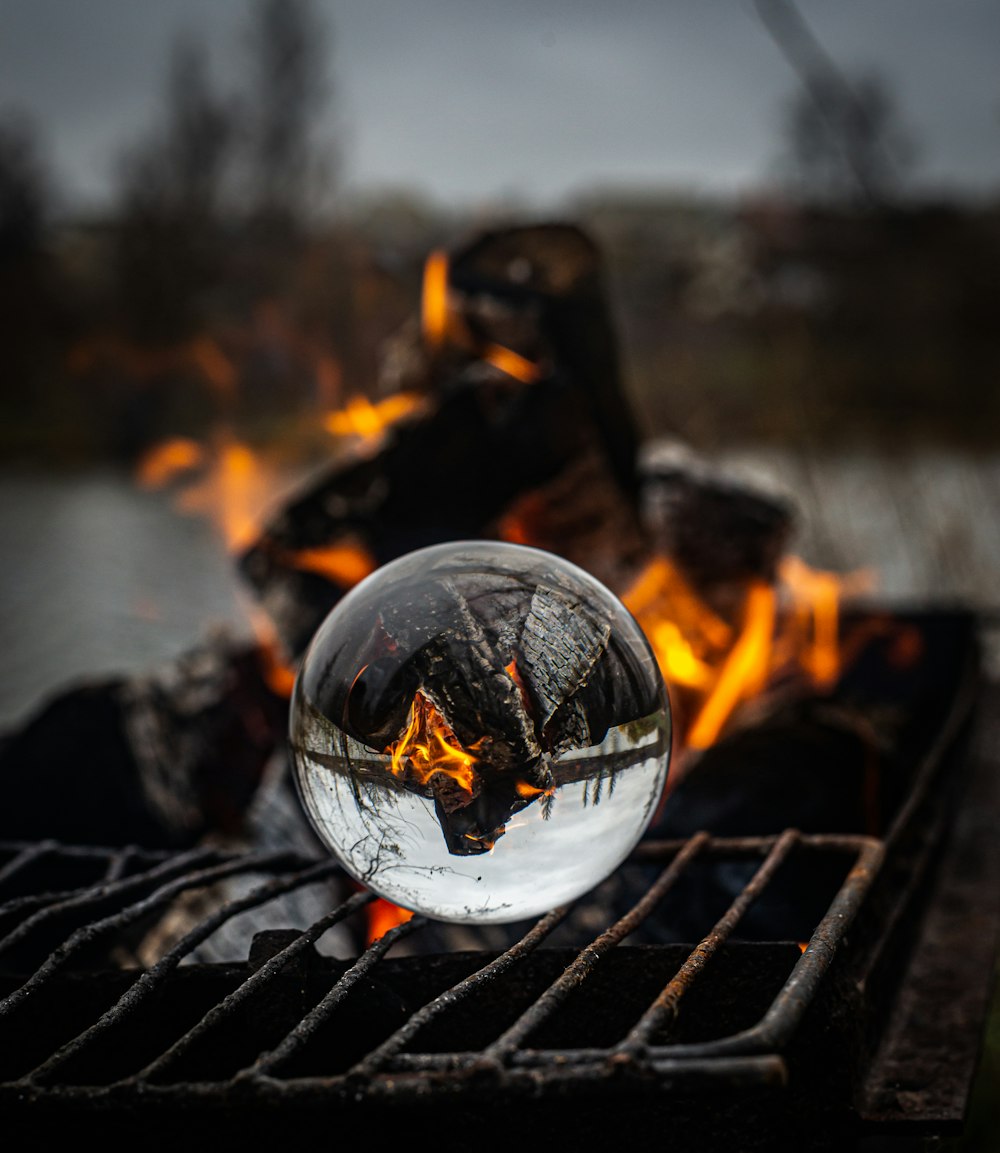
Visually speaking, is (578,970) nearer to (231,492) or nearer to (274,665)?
(274,665)

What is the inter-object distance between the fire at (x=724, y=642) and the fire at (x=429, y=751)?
1696 mm

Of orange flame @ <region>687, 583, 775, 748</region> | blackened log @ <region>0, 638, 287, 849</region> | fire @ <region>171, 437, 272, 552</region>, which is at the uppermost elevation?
fire @ <region>171, 437, 272, 552</region>

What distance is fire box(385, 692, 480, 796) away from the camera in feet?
4.04

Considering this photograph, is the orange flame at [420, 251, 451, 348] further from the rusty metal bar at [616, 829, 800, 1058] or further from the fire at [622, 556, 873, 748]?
the rusty metal bar at [616, 829, 800, 1058]

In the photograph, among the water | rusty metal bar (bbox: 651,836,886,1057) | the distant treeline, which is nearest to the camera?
rusty metal bar (bbox: 651,836,886,1057)

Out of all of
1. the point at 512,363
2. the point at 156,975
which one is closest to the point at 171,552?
the point at 512,363

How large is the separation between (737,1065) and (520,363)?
241cm

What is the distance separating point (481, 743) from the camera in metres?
1.23

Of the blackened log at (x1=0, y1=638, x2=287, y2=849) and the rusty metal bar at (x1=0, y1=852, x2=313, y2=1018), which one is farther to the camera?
the blackened log at (x1=0, y1=638, x2=287, y2=849)

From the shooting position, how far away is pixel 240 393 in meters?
5.59

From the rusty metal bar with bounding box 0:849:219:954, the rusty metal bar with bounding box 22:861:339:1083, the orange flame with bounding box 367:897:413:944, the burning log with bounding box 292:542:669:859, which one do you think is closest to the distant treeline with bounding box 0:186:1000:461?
the orange flame with bounding box 367:897:413:944

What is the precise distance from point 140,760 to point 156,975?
1.34 meters

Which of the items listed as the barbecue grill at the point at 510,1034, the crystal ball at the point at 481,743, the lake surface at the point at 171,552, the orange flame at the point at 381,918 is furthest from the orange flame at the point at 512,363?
the crystal ball at the point at 481,743

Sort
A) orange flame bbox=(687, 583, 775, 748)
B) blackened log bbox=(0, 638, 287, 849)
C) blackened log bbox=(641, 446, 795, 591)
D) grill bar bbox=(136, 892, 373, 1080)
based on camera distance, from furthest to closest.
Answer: blackened log bbox=(641, 446, 795, 591) < orange flame bbox=(687, 583, 775, 748) < blackened log bbox=(0, 638, 287, 849) < grill bar bbox=(136, 892, 373, 1080)
